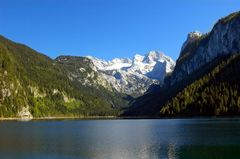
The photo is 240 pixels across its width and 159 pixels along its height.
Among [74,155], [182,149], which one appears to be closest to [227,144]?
[182,149]

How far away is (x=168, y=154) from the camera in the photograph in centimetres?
7469

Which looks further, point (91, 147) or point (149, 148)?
point (91, 147)

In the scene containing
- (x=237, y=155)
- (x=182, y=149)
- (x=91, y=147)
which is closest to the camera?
(x=237, y=155)

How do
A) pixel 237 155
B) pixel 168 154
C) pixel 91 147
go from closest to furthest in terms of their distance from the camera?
1. pixel 237 155
2. pixel 168 154
3. pixel 91 147

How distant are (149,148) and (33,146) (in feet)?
90.3

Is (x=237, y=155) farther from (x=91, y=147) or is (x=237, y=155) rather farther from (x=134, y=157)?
(x=91, y=147)

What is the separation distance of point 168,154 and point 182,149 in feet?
24.5

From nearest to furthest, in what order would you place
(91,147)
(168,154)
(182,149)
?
1. (168,154)
2. (182,149)
3. (91,147)

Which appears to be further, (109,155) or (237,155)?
(109,155)

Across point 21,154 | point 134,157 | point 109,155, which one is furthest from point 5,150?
point 134,157

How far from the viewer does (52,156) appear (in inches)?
2965

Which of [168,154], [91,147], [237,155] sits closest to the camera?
[237,155]

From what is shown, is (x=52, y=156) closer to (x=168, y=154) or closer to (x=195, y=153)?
(x=168, y=154)

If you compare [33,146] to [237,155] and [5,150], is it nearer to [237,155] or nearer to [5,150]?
[5,150]
